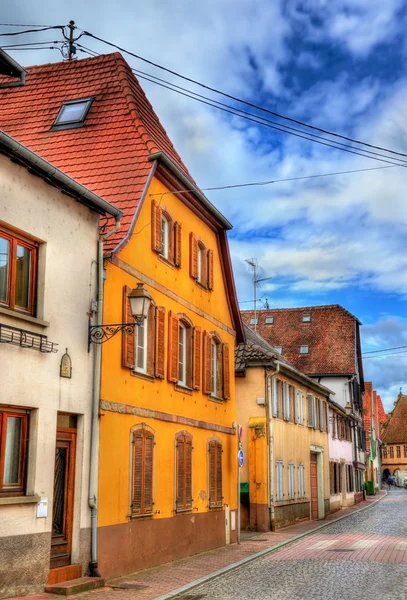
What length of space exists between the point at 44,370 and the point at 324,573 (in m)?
6.84

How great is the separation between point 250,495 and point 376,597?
13932mm

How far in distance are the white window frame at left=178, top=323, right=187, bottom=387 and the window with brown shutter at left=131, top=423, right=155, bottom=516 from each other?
2.53 meters

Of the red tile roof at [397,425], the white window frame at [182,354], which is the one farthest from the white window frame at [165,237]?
the red tile roof at [397,425]

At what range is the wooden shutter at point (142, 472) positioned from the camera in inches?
580

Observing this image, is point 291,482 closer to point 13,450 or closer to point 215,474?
point 215,474

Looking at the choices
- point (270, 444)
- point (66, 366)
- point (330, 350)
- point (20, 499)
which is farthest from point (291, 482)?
point (330, 350)

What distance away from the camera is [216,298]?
20.7 metres

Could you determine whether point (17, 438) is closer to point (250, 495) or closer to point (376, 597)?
point (376, 597)

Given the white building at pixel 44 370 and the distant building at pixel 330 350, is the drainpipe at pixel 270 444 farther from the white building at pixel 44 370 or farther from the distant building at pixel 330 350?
the distant building at pixel 330 350

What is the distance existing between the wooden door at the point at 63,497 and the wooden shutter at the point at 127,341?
6.84 ft

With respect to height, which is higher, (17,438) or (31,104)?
(31,104)

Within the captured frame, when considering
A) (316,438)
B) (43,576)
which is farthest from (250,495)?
(43,576)

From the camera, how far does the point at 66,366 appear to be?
40.4 ft

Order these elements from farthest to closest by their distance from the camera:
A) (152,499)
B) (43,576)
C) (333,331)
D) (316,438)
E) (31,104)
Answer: (333,331)
(316,438)
(31,104)
(152,499)
(43,576)
